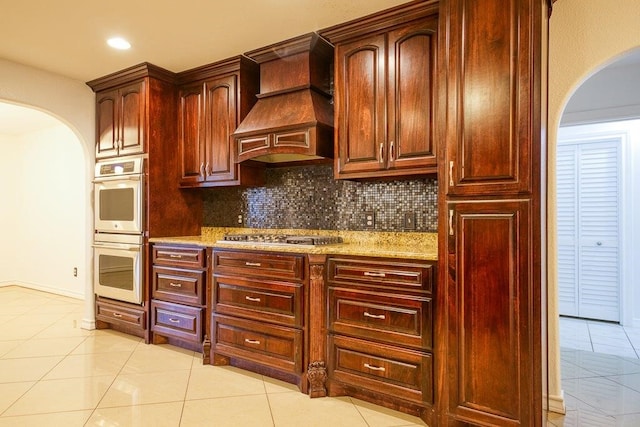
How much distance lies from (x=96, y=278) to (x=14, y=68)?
2.04 meters

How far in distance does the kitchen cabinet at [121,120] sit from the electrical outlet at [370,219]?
216 cm

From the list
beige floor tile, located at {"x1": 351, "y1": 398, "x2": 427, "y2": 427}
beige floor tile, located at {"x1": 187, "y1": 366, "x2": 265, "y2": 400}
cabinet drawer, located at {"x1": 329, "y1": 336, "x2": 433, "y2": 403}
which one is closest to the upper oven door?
beige floor tile, located at {"x1": 187, "y1": 366, "x2": 265, "y2": 400}

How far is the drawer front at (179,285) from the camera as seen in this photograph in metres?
2.94

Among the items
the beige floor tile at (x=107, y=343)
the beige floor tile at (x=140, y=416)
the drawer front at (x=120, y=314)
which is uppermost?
the drawer front at (x=120, y=314)

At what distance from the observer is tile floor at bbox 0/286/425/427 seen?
2.05m

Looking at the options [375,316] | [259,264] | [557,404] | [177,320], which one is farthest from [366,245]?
[177,320]

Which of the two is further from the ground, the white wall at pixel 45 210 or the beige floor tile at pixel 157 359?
the white wall at pixel 45 210

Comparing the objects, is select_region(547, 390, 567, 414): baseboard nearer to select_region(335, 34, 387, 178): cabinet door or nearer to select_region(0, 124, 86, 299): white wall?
select_region(335, 34, 387, 178): cabinet door

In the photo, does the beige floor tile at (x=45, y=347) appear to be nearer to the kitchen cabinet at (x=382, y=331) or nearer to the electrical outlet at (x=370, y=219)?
the kitchen cabinet at (x=382, y=331)

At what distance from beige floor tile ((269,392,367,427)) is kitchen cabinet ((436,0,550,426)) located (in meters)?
0.52

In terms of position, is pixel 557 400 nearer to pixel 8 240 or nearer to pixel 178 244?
pixel 178 244

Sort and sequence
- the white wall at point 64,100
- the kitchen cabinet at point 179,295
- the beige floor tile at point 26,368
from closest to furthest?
the beige floor tile at point 26,368 → the kitchen cabinet at point 179,295 → the white wall at point 64,100

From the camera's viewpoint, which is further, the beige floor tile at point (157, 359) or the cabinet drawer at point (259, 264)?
the beige floor tile at point (157, 359)

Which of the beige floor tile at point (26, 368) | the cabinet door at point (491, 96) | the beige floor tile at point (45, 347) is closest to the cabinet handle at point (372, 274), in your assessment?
the cabinet door at point (491, 96)
